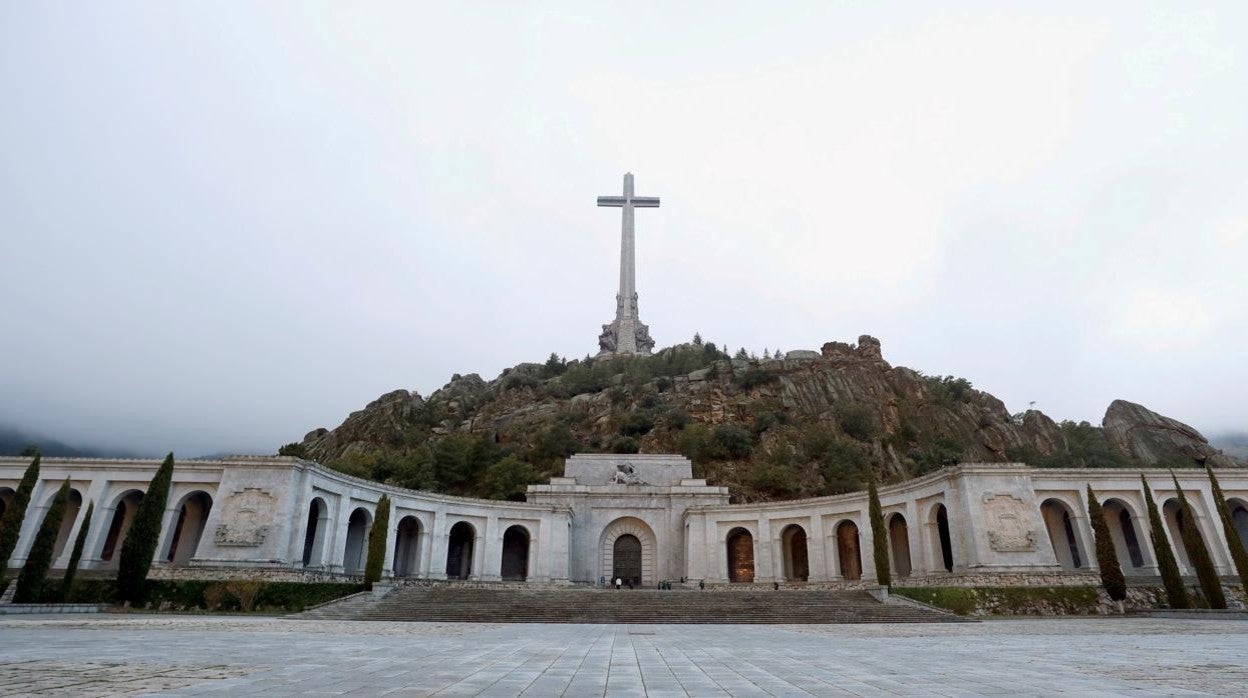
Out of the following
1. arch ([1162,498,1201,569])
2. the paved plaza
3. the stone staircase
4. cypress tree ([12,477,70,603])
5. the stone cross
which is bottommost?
the stone staircase

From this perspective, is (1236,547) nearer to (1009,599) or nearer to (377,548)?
(1009,599)

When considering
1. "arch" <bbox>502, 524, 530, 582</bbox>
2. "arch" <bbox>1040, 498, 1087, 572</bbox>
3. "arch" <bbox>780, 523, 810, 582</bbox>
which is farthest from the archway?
"arch" <bbox>1040, 498, 1087, 572</bbox>

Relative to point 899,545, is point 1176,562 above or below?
below

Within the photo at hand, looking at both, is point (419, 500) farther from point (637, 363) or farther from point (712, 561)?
point (637, 363)

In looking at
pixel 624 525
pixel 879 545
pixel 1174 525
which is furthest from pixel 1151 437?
pixel 624 525

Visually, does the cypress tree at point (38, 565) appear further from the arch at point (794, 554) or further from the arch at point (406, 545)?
the arch at point (794, 554)

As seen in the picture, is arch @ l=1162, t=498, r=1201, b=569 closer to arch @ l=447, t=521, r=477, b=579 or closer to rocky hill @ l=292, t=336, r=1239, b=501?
rocky hill @ l=292, t=336, r=1239, b=501

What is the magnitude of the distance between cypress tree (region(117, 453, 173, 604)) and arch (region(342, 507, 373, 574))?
1083 cm

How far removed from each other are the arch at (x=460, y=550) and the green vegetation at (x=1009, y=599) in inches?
982

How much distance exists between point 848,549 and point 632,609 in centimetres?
1906

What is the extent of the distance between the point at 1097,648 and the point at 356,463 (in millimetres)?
50379

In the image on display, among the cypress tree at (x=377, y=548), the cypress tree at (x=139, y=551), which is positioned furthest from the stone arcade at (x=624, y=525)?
the cypress tree at (x=377, y=548)

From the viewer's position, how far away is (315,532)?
104 feet

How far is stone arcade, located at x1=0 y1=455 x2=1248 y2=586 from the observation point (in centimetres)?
2812
